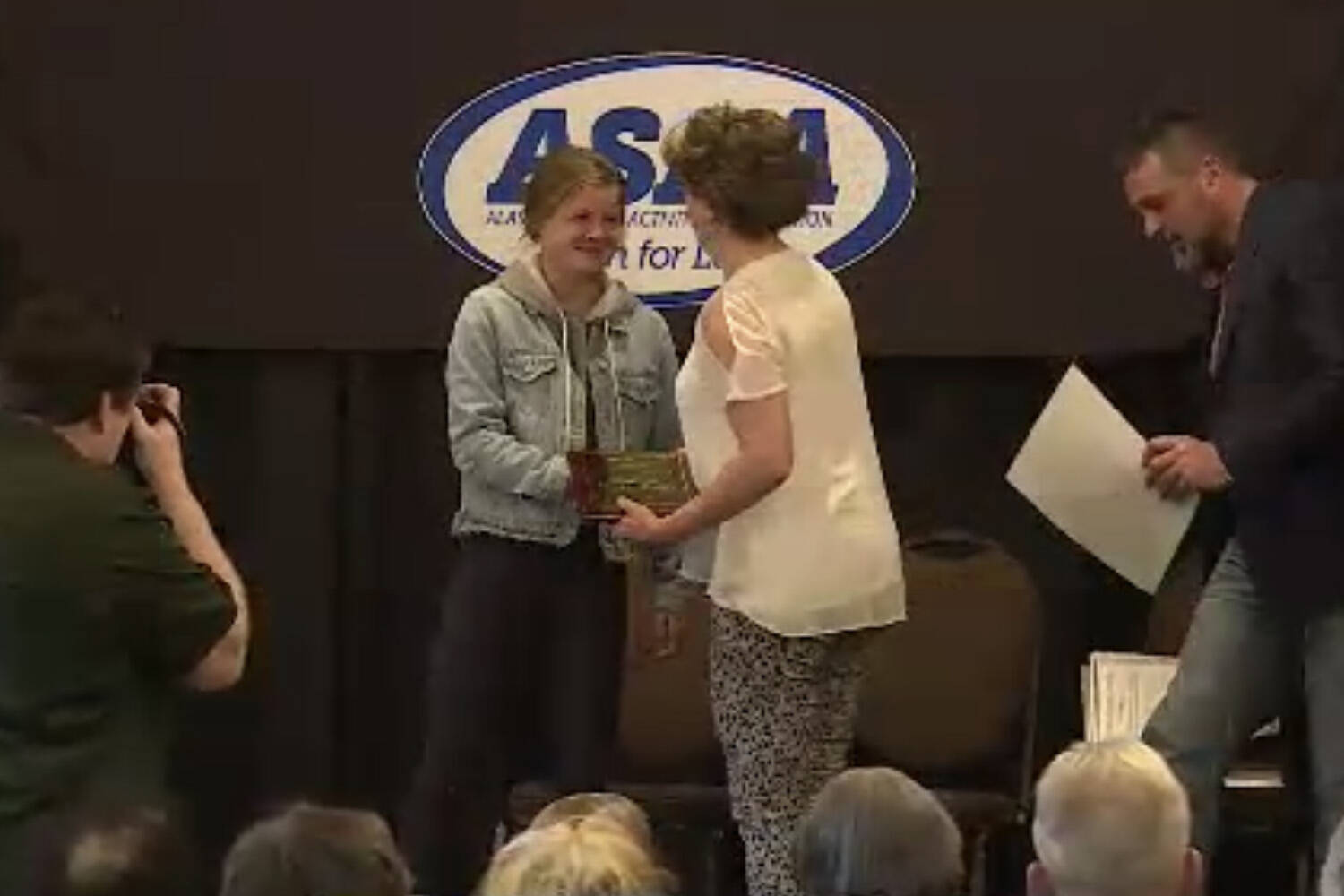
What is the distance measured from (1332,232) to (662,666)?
5.10ft

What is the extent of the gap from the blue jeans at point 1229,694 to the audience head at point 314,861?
5.72ft

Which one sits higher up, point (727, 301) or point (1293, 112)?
point (1293, 112)

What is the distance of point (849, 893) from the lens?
8.47 feet

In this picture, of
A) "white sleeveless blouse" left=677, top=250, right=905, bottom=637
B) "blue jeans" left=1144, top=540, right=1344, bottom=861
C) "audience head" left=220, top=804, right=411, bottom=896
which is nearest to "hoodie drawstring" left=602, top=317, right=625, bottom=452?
"white sleeveless blouse" left=677, top=250, right=905, bottom=637

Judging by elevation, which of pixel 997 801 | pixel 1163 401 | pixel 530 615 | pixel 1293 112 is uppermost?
pixel 1293 112

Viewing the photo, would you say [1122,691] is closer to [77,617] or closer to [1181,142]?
[1181,142]

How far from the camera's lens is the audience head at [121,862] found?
233cm

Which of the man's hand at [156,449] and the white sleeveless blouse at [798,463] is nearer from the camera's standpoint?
the man's hand at [156,449]

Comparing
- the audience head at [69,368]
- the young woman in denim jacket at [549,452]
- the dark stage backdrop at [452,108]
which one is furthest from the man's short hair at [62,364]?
the dark stage backdrop at [452,108]

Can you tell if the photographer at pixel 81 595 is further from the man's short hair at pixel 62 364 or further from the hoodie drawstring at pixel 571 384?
the hoodie drawstring at pixel 571 384

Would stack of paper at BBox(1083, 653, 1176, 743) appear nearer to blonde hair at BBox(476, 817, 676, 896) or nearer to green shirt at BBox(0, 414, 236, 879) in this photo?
green shirt at BBox(0, 414, 236, 879)

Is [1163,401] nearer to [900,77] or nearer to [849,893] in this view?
[900,77]

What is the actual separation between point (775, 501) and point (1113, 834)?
114cm

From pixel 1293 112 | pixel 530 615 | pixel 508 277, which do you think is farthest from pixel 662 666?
pixel 1293 112
